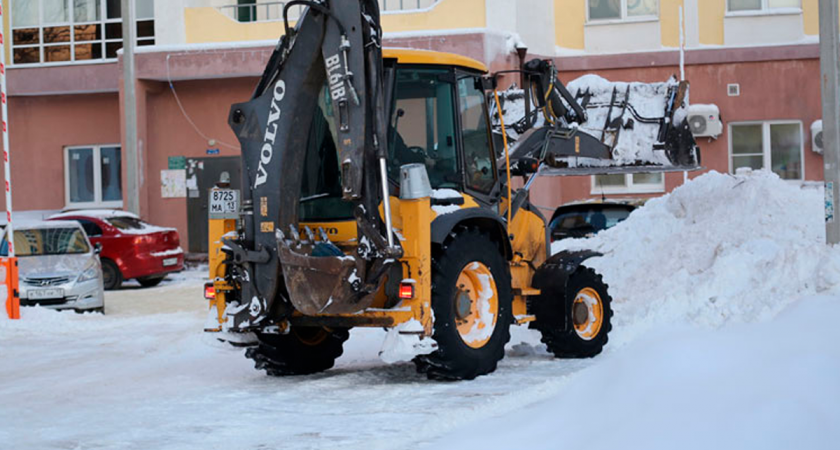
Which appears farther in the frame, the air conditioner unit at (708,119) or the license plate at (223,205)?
the air conditioner unit at (708,119)

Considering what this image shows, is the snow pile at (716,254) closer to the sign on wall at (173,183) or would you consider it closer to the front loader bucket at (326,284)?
the front loader bucket at (326,284)

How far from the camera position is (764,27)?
89.9ft

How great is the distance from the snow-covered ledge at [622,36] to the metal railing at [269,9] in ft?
12.3

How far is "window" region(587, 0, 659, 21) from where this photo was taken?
91.9 ft

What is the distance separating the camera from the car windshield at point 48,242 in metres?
19.5

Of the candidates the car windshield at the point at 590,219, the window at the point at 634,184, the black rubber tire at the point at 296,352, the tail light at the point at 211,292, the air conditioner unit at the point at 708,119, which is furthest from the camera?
the window at the point at 634,184

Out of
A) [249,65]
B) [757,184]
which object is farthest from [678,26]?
[757,184]

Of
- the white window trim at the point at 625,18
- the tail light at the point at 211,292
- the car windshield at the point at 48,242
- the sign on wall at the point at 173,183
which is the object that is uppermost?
the white window trim at the point at 625,18

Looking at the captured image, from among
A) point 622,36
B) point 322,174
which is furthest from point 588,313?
point 622,36

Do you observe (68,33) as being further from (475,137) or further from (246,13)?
(475,137)

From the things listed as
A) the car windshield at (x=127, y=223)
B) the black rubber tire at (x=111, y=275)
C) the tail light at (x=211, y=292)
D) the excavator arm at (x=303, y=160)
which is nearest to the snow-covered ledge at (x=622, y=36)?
the car windshield at (x=127, y=223)

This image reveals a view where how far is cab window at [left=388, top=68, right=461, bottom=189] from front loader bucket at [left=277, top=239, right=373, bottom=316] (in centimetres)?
95

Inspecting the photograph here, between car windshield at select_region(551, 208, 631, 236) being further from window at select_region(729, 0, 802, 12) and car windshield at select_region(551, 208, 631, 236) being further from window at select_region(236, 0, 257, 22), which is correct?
window at select_region(236, 0, 257, 22)

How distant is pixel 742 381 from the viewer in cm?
592
